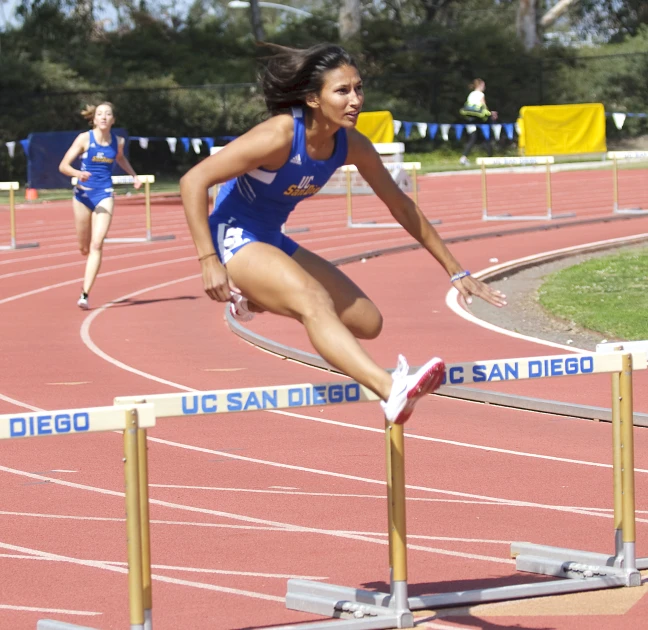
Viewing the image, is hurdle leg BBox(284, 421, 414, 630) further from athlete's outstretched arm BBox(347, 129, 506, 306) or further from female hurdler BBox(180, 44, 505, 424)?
athlete's outstretched arm BBox(347, 129, 506, 306)

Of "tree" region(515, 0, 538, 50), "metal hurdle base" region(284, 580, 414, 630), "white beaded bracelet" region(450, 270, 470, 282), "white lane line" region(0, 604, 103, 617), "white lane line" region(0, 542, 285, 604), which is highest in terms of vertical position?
"tree" region(515, 0, 538, 50)

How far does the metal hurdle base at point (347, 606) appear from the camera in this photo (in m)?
4.40

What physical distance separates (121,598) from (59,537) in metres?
0.94

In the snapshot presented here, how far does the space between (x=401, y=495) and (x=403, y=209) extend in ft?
4.29

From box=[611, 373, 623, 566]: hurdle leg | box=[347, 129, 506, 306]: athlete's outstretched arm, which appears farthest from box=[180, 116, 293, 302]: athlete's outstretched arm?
box=[611, 373, 623, 566]: hurdle leg

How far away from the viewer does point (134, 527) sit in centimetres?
388

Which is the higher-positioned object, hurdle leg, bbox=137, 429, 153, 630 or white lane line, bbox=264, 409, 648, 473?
hurdle leg, bbox=137, 429, 153, 630

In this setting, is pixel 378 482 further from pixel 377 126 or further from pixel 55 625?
pixel 377 126

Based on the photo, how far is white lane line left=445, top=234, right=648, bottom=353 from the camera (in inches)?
431

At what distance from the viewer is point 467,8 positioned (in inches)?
2532

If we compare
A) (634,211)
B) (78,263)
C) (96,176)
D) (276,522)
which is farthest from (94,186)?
(634,211)

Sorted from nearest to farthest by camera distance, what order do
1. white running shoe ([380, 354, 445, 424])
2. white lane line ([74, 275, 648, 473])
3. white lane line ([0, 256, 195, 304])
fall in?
white running shoe ([380, 354, 445, 424]) → white lane line ([74, 275, 648, 473]) → white lane line ([0, 256, 195, 304])

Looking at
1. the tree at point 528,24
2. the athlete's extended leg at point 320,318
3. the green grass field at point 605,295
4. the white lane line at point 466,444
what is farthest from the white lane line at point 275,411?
the tree at point 528,24

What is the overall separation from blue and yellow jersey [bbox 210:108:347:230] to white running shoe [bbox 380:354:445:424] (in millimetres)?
938
